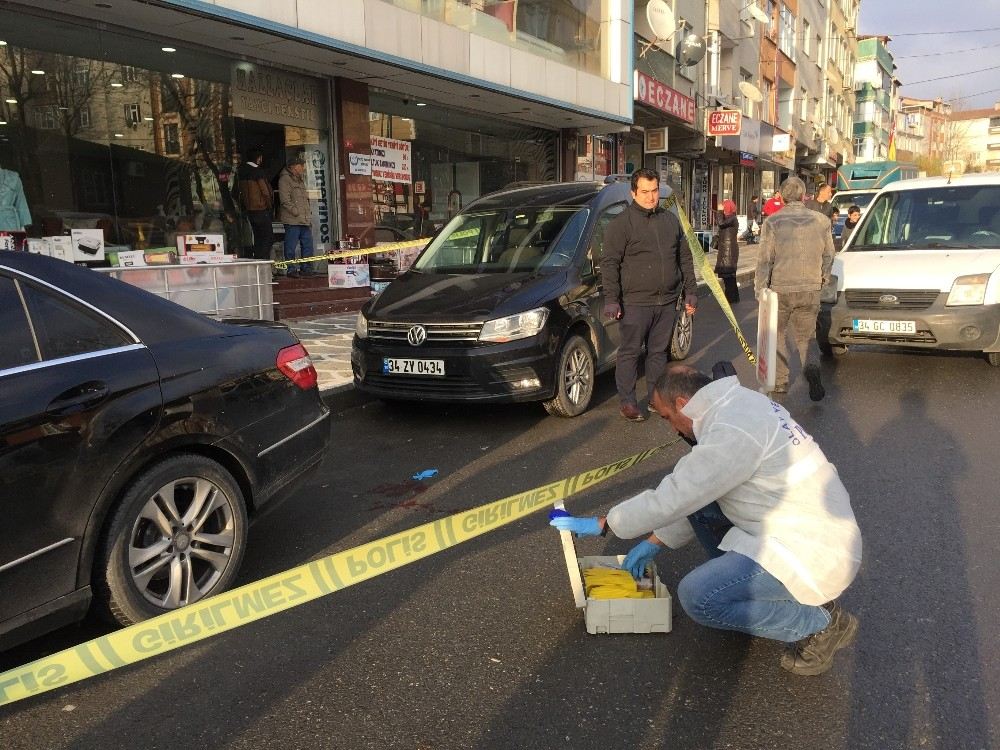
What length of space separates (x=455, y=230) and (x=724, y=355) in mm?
3499

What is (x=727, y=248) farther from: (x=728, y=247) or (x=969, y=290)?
(x=969, y=290)

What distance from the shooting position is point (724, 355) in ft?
29.6

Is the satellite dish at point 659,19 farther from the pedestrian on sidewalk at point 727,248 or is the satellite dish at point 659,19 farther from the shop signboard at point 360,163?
the shop signboard at point 360,163

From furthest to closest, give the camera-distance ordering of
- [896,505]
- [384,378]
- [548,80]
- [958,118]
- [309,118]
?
[958,118] → [548,80] → [309,118] → [384,378] → [896,505]

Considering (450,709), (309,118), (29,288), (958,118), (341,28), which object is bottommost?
(450,709)

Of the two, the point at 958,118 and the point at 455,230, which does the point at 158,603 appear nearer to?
the point at 455,230

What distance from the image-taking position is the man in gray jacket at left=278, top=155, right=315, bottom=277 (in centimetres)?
1185

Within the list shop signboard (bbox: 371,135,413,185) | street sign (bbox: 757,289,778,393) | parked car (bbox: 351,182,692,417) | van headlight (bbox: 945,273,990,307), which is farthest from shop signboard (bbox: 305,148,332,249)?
van headlight (bbox: 945,273,990,307)

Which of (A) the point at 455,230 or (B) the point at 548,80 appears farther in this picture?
(B) the point at 548,80

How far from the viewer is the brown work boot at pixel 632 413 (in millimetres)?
6227

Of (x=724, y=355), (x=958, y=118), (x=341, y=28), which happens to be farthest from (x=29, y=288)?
(x=958, y=118)

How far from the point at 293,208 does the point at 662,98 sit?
12.3 m

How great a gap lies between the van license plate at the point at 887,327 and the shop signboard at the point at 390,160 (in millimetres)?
8641

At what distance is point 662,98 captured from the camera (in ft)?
67.8
